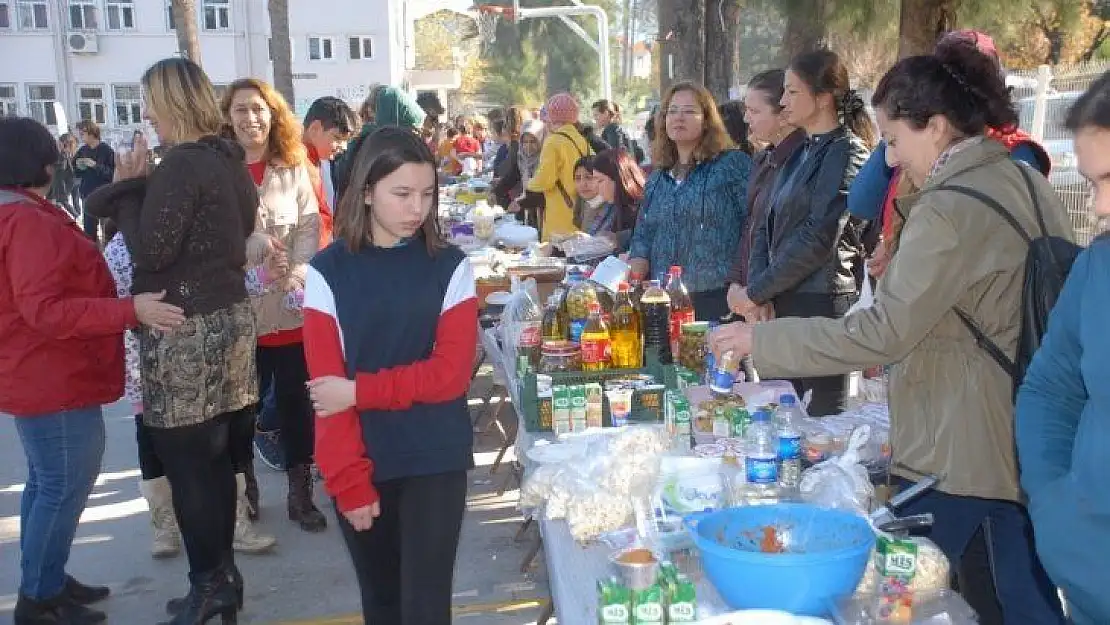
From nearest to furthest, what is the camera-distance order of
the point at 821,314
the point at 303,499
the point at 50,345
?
the point at 50,345 → the point at 821,314 → the point at 303,499

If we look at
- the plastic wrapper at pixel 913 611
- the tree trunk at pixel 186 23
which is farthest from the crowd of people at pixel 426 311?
the tree trunk at pixel 186 23

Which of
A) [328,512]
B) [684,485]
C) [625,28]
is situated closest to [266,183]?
[328,512]

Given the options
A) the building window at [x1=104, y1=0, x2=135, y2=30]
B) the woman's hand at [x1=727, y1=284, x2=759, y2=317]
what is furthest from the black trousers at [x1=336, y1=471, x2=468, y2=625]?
the building window at [x1=104, y1=0, x2=135, y2=30]

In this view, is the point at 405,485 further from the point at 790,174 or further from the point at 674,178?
the point at 674,178

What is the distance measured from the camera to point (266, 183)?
4.25 meters

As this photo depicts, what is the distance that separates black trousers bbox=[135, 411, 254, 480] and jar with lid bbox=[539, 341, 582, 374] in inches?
47.4

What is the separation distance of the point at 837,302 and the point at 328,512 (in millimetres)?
2590

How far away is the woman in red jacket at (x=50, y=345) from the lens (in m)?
3.10

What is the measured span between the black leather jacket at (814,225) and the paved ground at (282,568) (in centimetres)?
155

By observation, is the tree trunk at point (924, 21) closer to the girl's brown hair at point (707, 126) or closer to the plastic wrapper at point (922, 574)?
the girl's brown hair at point (707, 126)

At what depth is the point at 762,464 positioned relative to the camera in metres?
2.22

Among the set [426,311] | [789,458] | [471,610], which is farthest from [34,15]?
[789,458]

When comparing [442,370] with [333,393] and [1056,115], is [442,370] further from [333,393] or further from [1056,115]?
[1056,115]

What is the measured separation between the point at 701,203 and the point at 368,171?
2.38 metres
